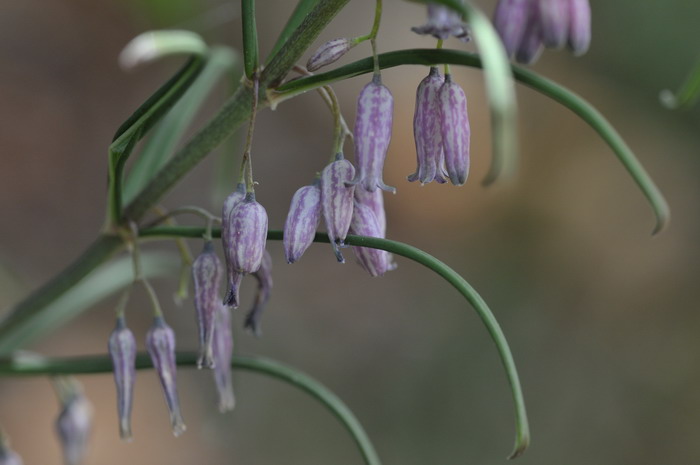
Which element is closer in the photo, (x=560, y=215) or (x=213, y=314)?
(x=213, y=314)

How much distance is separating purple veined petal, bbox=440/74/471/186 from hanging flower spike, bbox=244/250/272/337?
31 centimetres

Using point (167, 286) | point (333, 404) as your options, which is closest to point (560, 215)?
point (167, 286)

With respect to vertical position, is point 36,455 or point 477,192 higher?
point 477,192

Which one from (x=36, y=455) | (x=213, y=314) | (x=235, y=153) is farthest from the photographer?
(x=36, y=455)

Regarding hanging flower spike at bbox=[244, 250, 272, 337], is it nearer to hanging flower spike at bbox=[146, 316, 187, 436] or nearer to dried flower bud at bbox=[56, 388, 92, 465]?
hanging flower spike at bbox=[146, 316, 187, 436]

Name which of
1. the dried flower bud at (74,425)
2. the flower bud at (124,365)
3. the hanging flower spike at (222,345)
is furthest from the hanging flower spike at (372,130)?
the dried flower bud at (74,425)

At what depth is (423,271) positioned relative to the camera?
4691 millimetres

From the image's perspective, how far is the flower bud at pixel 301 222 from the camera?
1.08m

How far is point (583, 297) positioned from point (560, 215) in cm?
52

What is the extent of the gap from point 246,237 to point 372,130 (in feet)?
0.70

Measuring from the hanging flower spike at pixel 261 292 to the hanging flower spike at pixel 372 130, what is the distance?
24 cm

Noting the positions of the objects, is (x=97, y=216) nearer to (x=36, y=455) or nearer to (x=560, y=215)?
(x=36, y=455)

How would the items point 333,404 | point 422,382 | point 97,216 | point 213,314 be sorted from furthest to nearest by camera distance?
point 97,216 < point 422,382 < point 333,404 < point 213,314

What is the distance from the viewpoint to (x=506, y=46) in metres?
0.94
